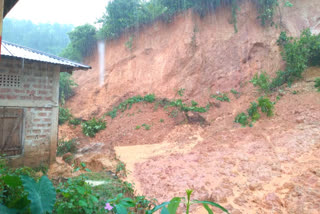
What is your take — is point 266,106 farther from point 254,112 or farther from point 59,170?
point 59,170

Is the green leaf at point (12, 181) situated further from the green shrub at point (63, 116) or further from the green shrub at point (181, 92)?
the green shrub at point (63, 116)

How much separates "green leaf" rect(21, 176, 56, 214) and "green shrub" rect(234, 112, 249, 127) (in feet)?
26.3

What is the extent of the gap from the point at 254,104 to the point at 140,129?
522 cm

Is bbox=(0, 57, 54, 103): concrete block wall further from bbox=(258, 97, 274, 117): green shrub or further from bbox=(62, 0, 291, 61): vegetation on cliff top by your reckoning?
bbox=(62, 0, 291, 61): vegetation on cliff top

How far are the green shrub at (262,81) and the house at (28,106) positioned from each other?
336 inches

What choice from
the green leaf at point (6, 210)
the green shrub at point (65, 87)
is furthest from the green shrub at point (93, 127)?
A: the green leaf at point (6, 210)

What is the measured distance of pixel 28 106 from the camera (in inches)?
214

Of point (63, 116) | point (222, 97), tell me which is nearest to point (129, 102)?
point (63, 116)

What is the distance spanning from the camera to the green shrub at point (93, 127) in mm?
10570

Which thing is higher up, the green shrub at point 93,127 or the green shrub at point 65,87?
the green shrub at point 65,87

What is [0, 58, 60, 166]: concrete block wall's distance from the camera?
5.23m

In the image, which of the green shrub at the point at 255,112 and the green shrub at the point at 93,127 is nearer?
the green shrub at the point at 255,112

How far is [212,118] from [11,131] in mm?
7740

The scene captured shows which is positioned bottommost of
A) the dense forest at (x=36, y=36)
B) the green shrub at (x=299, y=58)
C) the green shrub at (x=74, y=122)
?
the green shrub at (x=74, y=122)
